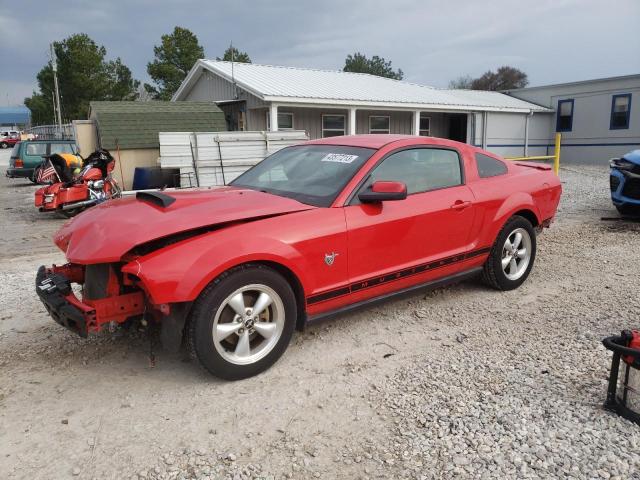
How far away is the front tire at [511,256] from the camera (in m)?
4.66

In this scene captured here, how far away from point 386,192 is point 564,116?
2456cm

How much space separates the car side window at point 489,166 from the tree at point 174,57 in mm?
33390

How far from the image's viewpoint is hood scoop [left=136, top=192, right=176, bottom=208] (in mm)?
3372

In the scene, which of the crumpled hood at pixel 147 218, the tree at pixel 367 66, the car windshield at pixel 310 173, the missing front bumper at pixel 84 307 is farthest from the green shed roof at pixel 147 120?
the tree at pixel 367 66

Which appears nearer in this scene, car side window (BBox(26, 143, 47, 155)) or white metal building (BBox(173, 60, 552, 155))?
white metal building (BBox(173, 60, 552, 155))

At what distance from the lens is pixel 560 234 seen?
24.4ft

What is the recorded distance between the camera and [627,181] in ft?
26.2

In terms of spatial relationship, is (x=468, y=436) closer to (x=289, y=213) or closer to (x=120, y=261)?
(x=289, y=213)

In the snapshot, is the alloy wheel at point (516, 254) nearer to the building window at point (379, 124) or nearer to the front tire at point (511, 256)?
the front tire at point (511, 256)

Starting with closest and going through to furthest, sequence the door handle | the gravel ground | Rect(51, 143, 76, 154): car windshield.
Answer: the gravel ground
the door handle
Rect(51, 143, 76, 154): car windshield

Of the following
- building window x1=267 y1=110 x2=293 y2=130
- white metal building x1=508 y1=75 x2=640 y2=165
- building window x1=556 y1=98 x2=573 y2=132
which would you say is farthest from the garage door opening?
building window x1=267 y1=110 x2=293 y2=130

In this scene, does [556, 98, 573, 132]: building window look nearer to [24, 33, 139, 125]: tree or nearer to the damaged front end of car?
the damaged front end of car

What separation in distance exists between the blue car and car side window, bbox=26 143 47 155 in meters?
18.6

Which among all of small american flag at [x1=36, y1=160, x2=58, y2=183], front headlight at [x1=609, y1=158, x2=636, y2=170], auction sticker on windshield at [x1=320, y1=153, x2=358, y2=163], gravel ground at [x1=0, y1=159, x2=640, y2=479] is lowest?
gravel ground at [x1=0, y1=159, x2=640, y2=479]
